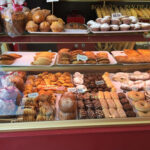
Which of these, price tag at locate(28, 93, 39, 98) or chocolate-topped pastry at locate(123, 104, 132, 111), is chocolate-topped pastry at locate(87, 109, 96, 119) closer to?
chocolate-topped pastry at locate(123, 104, 132, 111)

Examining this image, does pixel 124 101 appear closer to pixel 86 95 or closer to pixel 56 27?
pixel 86 95

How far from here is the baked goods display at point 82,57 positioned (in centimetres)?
203

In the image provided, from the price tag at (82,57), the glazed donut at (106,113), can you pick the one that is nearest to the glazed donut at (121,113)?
the glazed donut at (106,113)

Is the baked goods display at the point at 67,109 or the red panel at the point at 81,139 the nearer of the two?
the red panel at the point at 81,139

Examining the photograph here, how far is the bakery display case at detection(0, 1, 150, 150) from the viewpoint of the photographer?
1668mm

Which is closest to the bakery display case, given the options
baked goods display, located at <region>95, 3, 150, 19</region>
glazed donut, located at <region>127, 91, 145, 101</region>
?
glazed donut, located at <region>127, 91, 145, 101</region>

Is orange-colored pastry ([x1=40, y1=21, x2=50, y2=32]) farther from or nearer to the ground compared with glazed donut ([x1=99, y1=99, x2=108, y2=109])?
farther from the ground

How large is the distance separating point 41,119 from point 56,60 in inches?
27.0

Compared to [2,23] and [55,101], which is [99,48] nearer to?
[55,101]

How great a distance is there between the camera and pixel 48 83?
228 centimetres

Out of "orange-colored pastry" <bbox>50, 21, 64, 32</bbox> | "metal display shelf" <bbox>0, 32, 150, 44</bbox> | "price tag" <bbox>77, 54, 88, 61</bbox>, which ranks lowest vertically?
"price tag" <bbox>77, 54, 88, 61</bbox>

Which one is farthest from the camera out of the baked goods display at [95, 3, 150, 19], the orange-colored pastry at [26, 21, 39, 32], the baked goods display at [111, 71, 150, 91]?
the baked goods display at [95, 3, 150, 19]

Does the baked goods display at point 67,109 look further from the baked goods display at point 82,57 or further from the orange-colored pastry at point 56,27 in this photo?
the orange-colored pastry at point 56,27

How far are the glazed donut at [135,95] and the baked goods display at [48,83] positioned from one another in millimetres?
706
